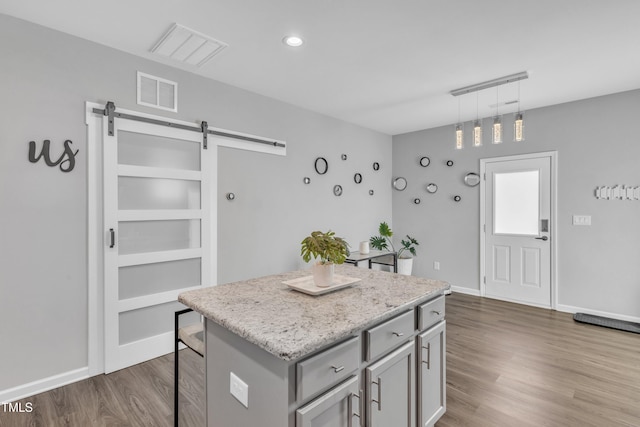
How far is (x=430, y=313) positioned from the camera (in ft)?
5.91

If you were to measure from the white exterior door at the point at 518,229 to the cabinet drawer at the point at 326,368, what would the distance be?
4.04 metres

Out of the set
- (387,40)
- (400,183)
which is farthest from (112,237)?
(400,183)

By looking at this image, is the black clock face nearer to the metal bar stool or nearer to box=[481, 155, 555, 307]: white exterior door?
box=[481, 155, 555, 307]: white exterior door

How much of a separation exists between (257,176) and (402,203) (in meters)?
3.02

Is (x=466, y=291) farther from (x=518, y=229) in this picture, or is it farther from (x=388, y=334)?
(x=388, y=334)

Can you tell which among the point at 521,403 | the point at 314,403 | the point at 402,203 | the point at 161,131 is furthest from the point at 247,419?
the point at 402,203

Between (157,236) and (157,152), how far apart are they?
2.51 ft

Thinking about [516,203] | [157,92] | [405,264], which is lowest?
[405,264]

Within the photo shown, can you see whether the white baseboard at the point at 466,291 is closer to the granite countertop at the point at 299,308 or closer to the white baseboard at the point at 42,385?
the granite countertop at the point at 299,308

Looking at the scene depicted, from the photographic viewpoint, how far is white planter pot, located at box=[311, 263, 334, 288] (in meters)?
1.74

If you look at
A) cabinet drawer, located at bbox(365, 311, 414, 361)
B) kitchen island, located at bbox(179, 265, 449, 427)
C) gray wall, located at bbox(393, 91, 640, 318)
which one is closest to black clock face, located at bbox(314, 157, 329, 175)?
gray wall, located at bbox(393, 91, 640, 318)

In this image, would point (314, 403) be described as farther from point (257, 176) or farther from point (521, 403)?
point (257, 176)

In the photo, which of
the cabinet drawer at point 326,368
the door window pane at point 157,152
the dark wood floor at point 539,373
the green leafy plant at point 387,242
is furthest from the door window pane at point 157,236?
the green leafy plant at point 387,242

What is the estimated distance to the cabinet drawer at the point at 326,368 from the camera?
3.69 ft
